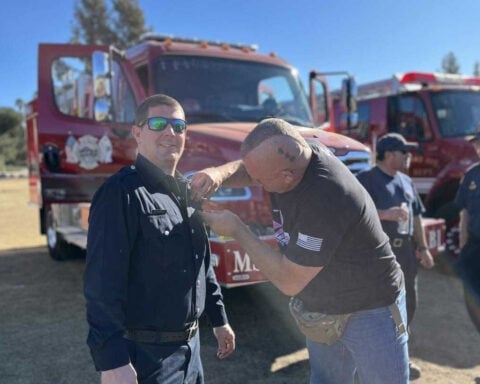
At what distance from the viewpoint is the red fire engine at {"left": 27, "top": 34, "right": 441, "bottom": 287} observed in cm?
463

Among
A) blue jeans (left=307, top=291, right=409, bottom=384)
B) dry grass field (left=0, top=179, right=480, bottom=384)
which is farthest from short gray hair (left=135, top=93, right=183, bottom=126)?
dry grass field (left=0, top=179, right=480, bottom=384)

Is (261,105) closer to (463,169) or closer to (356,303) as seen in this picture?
(463,169)

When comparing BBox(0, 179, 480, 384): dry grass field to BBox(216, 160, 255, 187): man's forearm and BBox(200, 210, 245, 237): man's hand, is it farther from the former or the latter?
BBox(200, 210, 245, 237): man's hand

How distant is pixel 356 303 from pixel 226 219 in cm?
61

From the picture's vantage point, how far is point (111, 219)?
1749 mm

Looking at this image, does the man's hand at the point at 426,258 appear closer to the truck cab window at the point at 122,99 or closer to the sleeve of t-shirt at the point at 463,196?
the sleeve of t-shirt at the point at 463,196

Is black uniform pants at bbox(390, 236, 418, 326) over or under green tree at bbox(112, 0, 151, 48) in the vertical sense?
under

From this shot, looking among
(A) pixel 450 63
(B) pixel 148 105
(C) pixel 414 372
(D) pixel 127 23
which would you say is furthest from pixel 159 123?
(A) pixel 450 63

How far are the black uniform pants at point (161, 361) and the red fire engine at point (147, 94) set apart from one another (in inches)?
96.9

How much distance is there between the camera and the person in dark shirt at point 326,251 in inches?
71.2

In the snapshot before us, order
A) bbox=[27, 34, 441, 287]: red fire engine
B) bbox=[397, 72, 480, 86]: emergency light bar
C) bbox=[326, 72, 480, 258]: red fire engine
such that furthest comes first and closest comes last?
bbox=[397, 72, 480, 86]: emergency light bar → bbox=[326, 72, 480, 258]: red fire engine → bbox=[27, 34, 441, 287]: red fire engine

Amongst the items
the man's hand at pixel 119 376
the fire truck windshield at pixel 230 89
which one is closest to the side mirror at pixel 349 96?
the fire truck windshield at pixel 230 89

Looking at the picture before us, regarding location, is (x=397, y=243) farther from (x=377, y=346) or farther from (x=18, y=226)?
(x=18, y=226)

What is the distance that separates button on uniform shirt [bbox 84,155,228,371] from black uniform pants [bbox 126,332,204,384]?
75 millimetres
